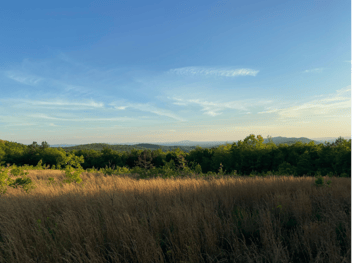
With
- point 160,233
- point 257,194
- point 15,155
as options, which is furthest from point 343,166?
point 15,155

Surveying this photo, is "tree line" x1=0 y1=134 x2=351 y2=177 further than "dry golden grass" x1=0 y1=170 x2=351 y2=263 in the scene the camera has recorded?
Yes

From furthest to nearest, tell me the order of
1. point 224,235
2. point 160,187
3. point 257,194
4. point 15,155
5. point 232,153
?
point 15,155, point 232,153, point 160,187, point 257,194, point 224,235

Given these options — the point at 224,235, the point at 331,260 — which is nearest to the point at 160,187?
the point at 224,235

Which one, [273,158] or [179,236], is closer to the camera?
[179,236]

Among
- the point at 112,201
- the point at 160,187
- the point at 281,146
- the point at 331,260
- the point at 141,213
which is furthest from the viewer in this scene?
the point at 281,146

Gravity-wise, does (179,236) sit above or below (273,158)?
below

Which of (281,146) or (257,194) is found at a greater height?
(281,146)

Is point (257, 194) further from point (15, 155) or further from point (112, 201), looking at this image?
point (15, 155)

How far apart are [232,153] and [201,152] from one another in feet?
17.5

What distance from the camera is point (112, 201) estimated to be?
5.77 metres

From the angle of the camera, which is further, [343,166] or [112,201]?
[343,166]

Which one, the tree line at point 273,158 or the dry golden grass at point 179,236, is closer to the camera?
the dry golden grass at point 179,236

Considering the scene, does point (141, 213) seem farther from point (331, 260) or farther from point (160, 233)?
point (331, 260)

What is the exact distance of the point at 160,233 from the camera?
391 centimetres
